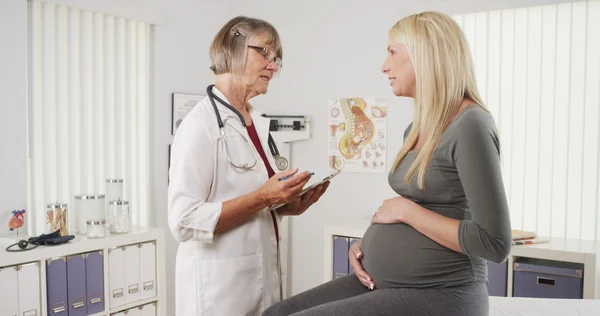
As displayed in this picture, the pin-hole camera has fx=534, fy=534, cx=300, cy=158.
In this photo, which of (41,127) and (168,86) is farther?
(168,86)

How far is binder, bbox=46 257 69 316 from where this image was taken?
8.68 feet

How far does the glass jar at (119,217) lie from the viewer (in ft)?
9.95

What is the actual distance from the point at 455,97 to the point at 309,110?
265 centimetres

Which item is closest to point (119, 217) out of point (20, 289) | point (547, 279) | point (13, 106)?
point (20, 289)

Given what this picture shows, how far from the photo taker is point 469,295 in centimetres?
133

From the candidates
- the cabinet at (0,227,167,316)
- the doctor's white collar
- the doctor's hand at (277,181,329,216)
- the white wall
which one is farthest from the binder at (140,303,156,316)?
the doctor's white collar

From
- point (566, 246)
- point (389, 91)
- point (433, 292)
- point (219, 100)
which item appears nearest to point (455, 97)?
point (433, 292)

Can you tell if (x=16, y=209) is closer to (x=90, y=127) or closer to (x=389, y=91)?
(x=90, y=127)

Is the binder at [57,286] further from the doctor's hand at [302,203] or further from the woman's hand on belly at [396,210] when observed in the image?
the woman's hand on belly at [396,210]

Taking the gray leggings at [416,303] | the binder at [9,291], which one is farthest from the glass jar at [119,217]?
the gray leggings at [416,303]

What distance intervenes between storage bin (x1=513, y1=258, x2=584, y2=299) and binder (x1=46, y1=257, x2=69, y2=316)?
2303mm

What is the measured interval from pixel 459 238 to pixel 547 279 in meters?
1.70

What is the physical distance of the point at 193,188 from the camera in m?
1.54

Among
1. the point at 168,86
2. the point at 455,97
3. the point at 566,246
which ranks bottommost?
the point at 566,246
